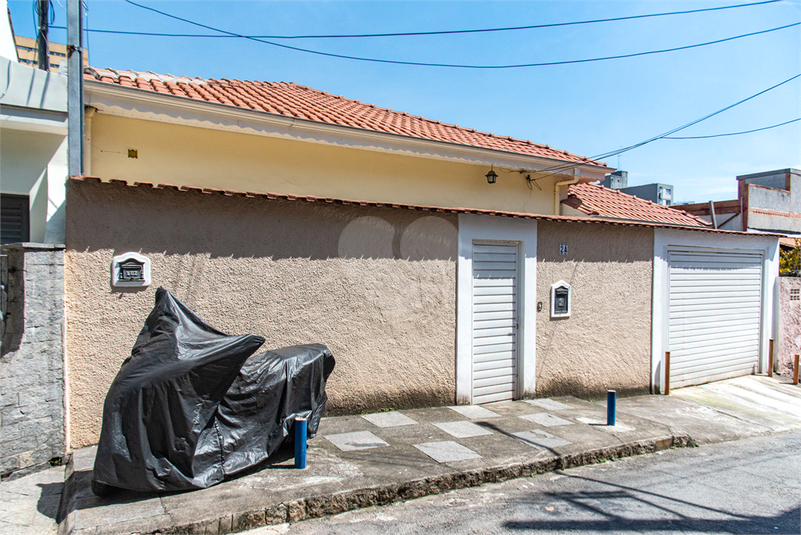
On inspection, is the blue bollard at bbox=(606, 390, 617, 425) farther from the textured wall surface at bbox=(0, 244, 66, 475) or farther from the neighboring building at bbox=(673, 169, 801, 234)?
the neighboring building at bbox=(673, 169, 801, 234)

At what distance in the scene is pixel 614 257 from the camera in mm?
8797

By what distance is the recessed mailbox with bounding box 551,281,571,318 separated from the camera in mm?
8094

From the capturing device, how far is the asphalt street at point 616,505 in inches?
162

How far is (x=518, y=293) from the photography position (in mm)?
7914

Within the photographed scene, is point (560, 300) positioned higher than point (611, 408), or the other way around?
point (560, 300)

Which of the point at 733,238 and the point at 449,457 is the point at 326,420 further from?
the point at 733,238

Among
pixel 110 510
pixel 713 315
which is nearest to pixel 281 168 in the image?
pixel 110 510

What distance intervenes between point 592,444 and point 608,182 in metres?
22.0

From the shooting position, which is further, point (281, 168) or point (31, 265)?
point (281, 168)

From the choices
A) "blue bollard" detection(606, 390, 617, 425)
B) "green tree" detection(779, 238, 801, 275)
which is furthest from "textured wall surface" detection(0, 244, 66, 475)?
"green tree" detection(779, 238, 801, 275)

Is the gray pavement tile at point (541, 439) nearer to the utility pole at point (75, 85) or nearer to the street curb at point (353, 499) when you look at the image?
the street curb at point (353, 499)

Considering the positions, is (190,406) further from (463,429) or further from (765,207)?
(765,207)

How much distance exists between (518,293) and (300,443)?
4339mm

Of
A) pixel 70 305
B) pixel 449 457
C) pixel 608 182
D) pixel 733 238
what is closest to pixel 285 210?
pixel 70 305
